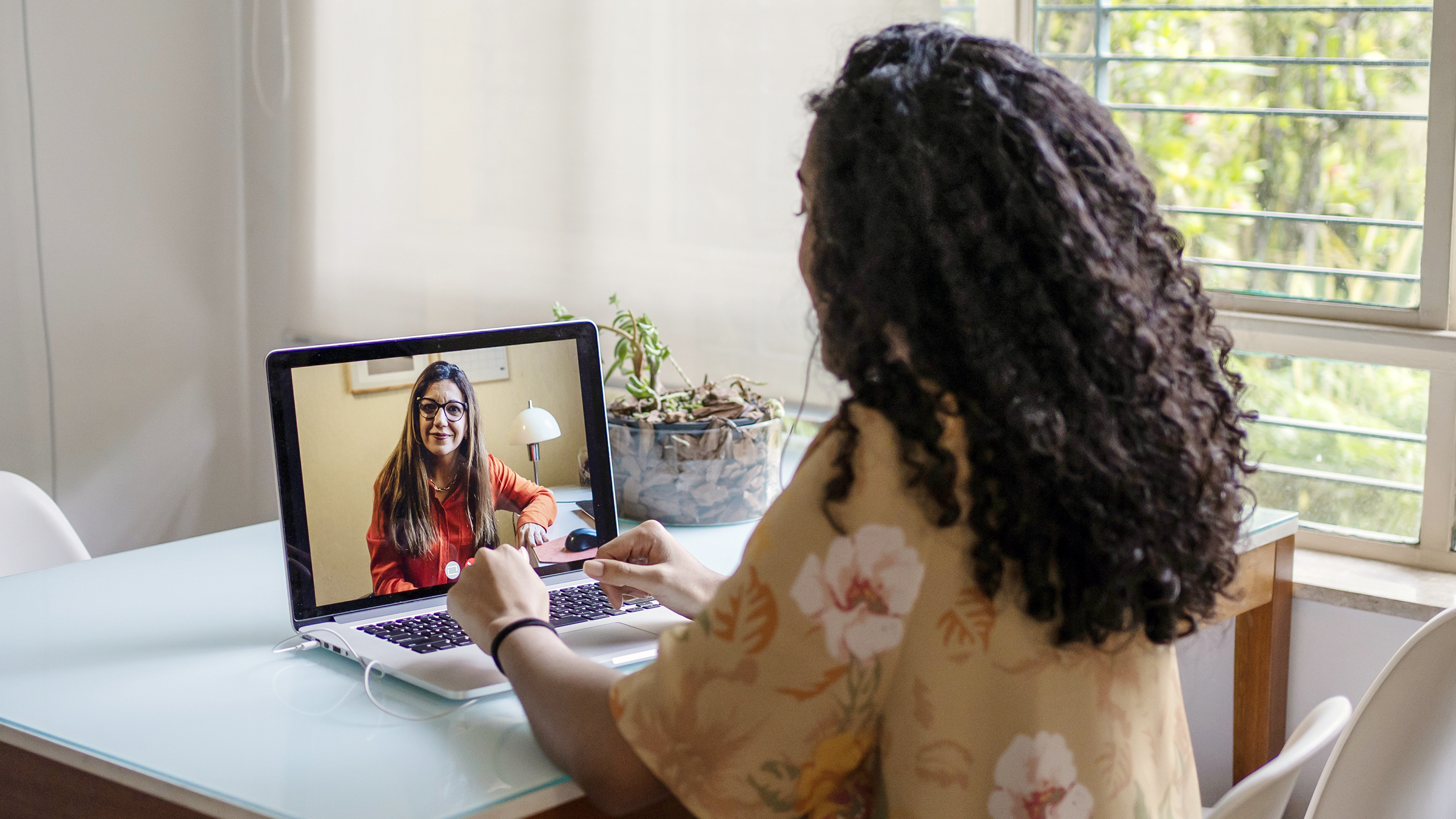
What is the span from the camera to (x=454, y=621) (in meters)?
1.13

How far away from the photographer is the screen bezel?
1.14 metres

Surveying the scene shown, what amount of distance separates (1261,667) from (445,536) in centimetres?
96

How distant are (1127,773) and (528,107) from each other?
1714mm

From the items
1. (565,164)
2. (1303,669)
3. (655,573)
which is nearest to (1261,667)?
(1303,669)

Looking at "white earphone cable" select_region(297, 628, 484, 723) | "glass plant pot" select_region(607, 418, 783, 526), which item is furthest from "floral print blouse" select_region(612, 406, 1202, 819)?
"glass plant pot" select_region(607, 418, 783, 526)

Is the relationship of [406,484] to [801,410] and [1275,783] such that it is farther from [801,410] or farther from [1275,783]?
[1275,783]

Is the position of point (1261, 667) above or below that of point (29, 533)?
below

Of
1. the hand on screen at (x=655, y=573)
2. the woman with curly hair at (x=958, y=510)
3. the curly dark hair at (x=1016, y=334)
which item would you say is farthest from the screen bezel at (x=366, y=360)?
the curly dark hair at (x=1016, y=334)

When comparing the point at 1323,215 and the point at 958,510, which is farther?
the point at 1323,215

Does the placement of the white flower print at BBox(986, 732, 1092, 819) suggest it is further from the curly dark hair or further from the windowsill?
the windowsill

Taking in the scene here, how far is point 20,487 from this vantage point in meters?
1.55

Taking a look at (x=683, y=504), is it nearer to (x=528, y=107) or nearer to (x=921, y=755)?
(x=921, y=755)

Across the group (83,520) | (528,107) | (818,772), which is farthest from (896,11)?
(83,520)

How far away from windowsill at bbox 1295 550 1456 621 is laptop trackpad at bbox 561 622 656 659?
2.87ft
